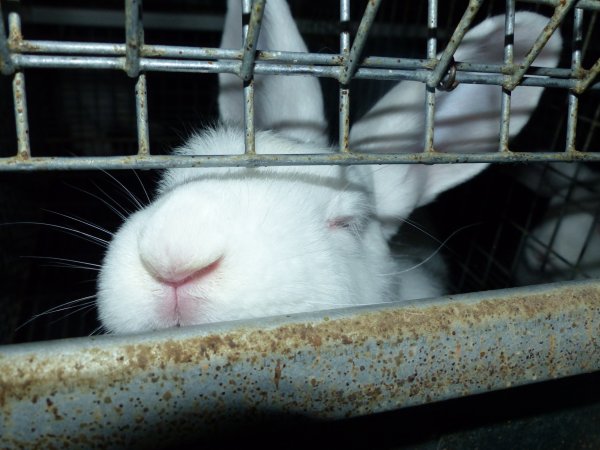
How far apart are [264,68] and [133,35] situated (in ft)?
0.57

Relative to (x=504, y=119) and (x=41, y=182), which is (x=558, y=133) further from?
(x=41, y=182)

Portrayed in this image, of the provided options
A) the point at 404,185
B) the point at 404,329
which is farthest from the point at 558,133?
the point at 404,329

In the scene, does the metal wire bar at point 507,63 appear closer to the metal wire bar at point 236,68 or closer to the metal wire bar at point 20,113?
the metal wire bar at point 236,68

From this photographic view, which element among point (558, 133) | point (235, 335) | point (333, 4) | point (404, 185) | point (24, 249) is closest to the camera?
point (235, 335)

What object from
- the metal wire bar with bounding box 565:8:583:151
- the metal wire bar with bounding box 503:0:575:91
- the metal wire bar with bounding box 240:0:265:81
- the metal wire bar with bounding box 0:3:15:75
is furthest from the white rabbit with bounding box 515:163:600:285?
the metal wire bar with bounding box 0:3:15:75

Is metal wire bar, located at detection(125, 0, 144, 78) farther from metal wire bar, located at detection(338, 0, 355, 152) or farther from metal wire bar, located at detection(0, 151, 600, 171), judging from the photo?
metal wire bar, located at detection(338, 0, 355, 152)

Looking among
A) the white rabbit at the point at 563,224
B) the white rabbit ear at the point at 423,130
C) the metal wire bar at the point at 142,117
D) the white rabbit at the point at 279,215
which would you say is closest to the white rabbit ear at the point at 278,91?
the white rabbit at the point at 279,215

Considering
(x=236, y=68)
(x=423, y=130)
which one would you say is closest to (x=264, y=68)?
(x=236, y=68)

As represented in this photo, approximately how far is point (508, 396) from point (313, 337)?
36cm

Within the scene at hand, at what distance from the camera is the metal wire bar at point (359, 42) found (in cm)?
70

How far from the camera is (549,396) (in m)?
0.88

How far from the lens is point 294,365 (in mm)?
649

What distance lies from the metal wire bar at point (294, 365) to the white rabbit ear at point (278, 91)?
2.51 feet

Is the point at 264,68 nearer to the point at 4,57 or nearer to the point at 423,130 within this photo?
the point at 4,57
